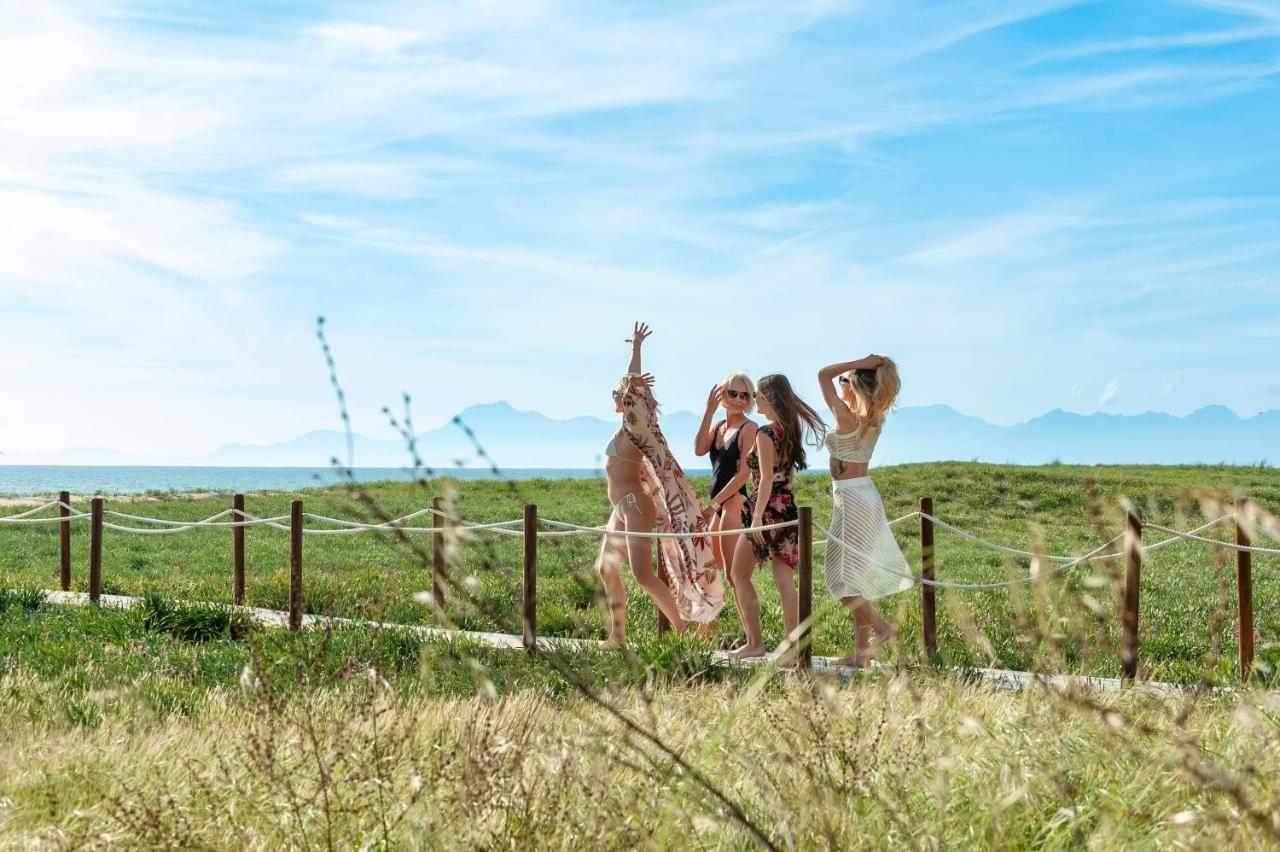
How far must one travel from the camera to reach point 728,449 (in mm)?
8258

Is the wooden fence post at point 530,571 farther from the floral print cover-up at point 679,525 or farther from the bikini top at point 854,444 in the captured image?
the bikini top at point 854,444

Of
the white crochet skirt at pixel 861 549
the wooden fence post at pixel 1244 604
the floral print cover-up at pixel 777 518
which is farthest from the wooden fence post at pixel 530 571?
the wooden fence post at pixel 1244 604

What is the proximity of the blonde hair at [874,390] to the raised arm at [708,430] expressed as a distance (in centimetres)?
118

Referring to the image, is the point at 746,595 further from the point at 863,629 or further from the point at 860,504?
the point at 860,504

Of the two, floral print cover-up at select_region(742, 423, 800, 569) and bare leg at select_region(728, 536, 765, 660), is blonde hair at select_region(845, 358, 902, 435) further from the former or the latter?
bare leg at select_region(728, 536, 765, 660)

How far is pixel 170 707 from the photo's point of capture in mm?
6098

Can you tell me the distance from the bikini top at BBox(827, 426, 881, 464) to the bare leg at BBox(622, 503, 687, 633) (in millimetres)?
1569

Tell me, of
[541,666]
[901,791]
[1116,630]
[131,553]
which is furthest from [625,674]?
[131,553]

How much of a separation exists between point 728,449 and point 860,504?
41.5 inches

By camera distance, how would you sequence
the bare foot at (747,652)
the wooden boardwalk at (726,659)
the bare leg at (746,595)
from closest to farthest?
the wooden boardwalk at (726,659) < the bare foot at (747,652) < the bare leg at (746,595)

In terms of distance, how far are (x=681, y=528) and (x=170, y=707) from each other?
12.7 ft

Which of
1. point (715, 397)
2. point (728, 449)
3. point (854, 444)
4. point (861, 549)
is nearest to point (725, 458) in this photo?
point (728, 449)

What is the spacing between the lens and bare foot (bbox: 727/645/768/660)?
786cm

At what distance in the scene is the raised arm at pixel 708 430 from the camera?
8438 mm
